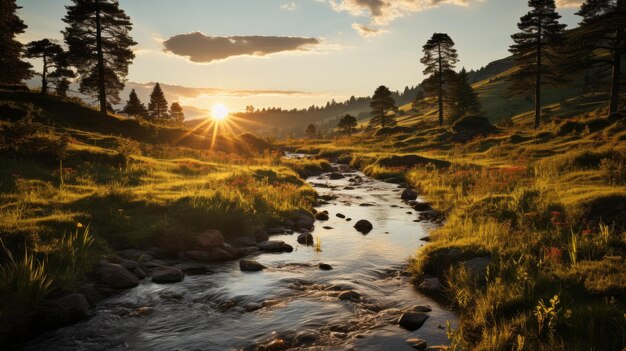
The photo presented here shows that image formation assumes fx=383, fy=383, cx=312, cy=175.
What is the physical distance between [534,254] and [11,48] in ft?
152

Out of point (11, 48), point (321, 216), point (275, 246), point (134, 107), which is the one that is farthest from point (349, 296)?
point (134, 107)

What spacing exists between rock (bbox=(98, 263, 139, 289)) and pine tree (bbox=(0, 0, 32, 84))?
31438 millimetres

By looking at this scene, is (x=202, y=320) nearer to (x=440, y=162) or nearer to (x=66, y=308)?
(x=66, y=308)

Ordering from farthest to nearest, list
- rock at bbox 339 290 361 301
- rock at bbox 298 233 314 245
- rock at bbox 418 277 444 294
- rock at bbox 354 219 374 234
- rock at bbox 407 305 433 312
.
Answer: rock at bbox 354 219 374 234
rock at bbox 298 233 314 245
rock at bbox 418 277 444 294
rock at bbox 339 290 361 301
rock at bbox 407 305 433 312

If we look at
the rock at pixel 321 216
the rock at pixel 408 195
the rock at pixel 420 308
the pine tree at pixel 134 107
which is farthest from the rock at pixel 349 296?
the pine tree at pixel 134 107

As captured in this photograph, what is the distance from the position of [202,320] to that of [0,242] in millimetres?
5109

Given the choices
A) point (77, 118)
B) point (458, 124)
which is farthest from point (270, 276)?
point (458, 124)

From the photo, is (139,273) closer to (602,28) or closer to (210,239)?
(210,239)

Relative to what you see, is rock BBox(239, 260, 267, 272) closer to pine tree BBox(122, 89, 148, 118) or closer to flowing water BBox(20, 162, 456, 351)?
flowing water BBox(20, 162, 456, 351)

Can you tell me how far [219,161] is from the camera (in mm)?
29547

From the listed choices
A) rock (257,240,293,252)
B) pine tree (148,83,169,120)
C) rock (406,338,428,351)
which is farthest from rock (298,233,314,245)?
pine tree (148,83,169,120)

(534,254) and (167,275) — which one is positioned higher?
(534,254)

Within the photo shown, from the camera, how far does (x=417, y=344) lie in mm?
6844

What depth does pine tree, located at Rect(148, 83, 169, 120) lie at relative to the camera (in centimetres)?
8812
